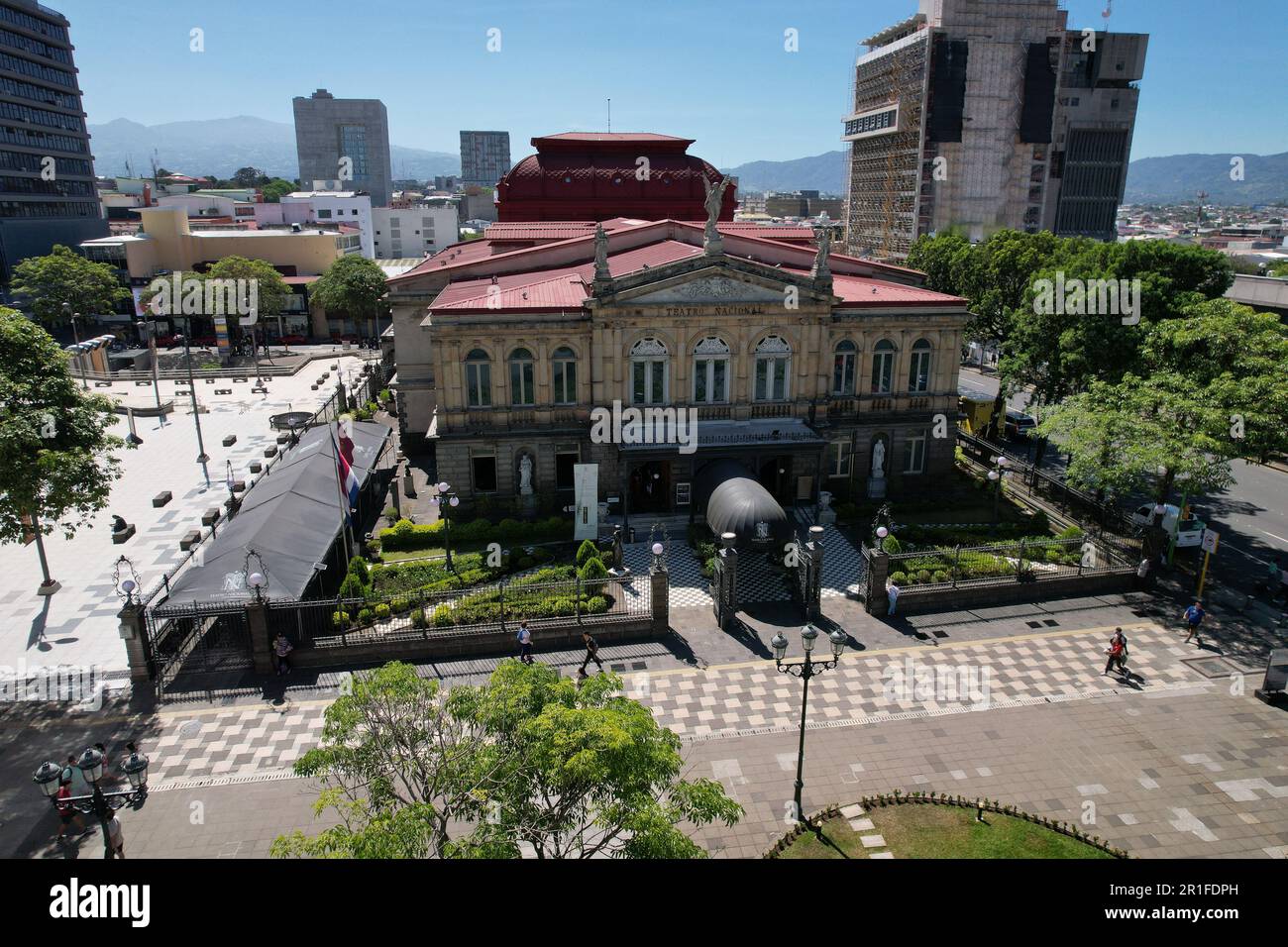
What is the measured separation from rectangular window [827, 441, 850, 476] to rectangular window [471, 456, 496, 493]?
1876cm

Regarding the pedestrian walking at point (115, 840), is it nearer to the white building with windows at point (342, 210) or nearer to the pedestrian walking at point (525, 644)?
the pedestrian walking at point (525, 644)

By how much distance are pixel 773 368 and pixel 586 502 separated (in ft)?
41.5

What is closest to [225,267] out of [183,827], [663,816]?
[183,827]

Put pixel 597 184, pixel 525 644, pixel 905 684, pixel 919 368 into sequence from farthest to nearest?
pixel 597 184 → pixel 919 368 → pixel 525 644 → pixel 905 684

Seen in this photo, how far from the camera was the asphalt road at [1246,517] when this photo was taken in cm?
3959

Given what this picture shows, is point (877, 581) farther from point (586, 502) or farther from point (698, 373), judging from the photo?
point (698, 373)

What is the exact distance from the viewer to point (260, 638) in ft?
99.2

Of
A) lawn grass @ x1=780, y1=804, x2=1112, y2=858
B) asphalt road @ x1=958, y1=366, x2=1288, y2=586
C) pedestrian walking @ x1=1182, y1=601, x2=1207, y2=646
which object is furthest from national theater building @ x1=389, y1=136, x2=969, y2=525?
lawn grass @ x1=780, y1=804, x2=1112, y2=858

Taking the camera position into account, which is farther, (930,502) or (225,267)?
(225,267)

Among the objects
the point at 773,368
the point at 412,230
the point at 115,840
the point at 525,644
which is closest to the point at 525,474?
the point at 525,644

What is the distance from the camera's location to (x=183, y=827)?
22.9 metres

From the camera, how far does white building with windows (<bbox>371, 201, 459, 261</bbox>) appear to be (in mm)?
166750
